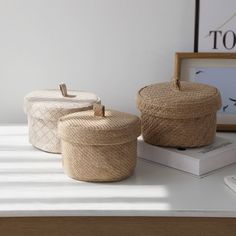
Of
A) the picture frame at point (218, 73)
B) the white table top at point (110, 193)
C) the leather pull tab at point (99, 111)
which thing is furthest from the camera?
the picture frame at point (218, 73)

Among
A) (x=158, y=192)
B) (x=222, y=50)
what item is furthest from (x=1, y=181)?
(x=222, y=50)

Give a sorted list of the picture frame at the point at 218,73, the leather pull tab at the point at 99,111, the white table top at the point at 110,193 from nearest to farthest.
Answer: the white table top at the point at 110,193
the leather pull tab at the point at 99,111
the picture frame at the point at 218,73

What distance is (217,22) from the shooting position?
113 centimetres

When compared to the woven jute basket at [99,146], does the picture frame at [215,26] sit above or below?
above

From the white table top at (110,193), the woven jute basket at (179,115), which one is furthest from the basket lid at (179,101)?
the white table top at (110,193)

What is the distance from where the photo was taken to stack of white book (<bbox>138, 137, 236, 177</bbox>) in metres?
0.92

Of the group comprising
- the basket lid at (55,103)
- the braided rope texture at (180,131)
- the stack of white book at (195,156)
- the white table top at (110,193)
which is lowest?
the white table top at (110,193)

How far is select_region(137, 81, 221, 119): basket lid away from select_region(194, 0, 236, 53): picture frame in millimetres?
182

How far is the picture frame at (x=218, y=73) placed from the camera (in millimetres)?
1116

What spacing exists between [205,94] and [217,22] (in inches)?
9.9

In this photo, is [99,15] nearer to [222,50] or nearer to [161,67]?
[161,67]

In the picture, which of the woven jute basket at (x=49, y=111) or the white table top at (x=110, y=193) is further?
the woven jute basket at (x=49, y=111)

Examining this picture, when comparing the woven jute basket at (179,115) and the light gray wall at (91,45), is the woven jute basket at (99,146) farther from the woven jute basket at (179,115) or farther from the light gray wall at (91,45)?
the light gray wall at (91,45)

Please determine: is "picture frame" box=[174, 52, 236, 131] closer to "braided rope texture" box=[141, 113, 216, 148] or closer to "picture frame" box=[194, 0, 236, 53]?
"picture frame" box=[194, 0, 236, 53]
